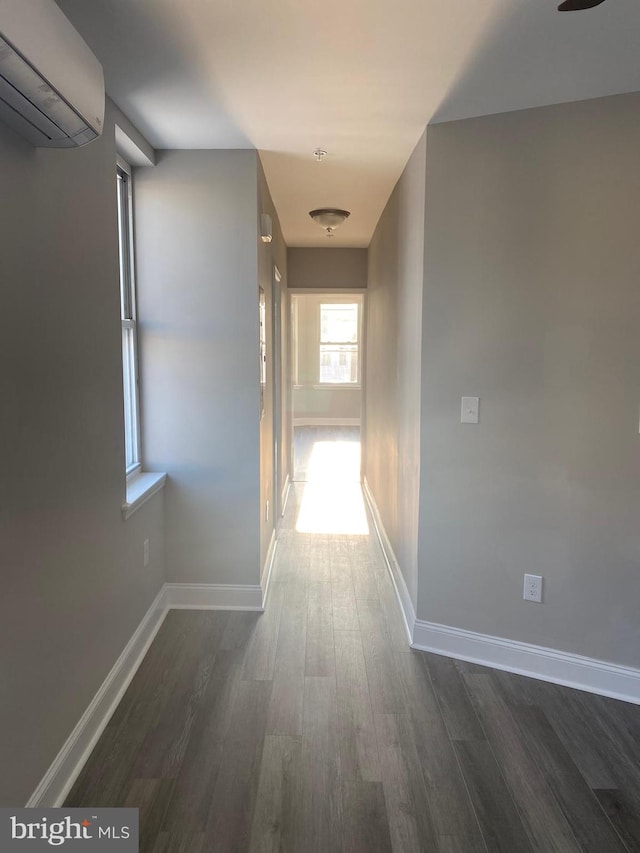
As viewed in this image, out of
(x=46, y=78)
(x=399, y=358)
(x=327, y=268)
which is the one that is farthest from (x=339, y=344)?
(x=46, y=78)

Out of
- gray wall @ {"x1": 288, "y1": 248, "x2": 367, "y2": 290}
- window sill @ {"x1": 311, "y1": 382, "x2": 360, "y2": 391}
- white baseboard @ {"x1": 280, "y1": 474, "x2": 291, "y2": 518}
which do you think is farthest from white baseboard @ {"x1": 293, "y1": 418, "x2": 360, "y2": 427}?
gray wall @ {"x1": 288, "y1": 248, "x2": 367, "y2": 290}

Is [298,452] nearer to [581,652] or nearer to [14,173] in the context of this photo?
[581,652]

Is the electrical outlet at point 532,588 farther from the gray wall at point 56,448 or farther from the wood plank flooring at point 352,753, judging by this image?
the gray wall at point 56,448

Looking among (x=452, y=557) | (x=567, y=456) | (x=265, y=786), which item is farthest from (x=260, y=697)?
(x=567, y=456)

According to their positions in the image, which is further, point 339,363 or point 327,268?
point 339,363

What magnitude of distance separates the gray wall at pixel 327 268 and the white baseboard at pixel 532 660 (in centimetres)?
373

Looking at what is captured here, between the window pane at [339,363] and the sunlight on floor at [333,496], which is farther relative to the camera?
the window pane at [339,363]

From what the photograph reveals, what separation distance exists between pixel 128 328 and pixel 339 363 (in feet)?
24.3

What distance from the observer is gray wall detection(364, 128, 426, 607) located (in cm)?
285

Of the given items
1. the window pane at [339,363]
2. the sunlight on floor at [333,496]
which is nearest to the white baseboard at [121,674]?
the sunlight on floor at [333,496]

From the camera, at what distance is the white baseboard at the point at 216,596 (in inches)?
127

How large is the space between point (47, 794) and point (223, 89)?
8.09 feet

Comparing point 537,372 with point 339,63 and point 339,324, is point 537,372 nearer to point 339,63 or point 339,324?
point 339,63

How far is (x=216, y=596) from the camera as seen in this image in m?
3.23
